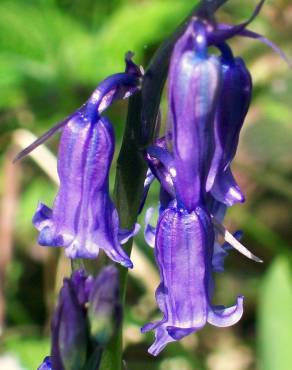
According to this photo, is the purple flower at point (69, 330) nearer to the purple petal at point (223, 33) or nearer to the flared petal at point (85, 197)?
the flared petal at point (85, 197)

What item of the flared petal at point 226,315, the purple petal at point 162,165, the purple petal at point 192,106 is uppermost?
the purple petal at point 192,106

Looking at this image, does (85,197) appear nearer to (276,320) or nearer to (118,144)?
(276,320)

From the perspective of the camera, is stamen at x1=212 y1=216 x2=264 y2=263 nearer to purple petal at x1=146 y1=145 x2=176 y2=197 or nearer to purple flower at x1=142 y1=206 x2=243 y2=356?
purple flower at x1=142 y1=206 x2=243 y2=356

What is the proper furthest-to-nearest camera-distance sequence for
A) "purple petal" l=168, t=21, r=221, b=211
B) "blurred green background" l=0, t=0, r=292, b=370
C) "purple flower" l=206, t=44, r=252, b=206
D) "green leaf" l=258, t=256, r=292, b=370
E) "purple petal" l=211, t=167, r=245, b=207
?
"blurred green background" l=0, t=0, r=292, b=370, "green leaf" l=258, t=256, r=292, b=370, "purple petal" l=211, t=167, r=245, b=207, "purple flower" l=206, t=44, r=252, b=206, "purple petal" l=168, t=21, r=221, b=211

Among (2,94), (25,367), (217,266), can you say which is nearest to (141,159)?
(217,266)

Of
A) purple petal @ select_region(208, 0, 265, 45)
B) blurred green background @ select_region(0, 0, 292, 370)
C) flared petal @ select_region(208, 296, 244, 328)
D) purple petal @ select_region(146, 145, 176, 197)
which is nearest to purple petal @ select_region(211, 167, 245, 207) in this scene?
purple petal @ select_region(146, 145, 176, 197)

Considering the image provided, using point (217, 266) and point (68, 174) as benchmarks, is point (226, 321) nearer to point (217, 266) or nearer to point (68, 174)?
point (217, 266)

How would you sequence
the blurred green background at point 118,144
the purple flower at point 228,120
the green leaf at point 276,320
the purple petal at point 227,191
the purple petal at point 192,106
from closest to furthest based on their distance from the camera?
the purple petal at point 192,106, the purple flower at point 228,120, the purple petal at point 227,191, the green leaf at point 276,320, the blurred green background at point 118,144

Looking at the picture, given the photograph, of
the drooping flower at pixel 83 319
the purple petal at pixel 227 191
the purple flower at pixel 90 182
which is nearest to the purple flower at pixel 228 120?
the purple petal at pixel 227 191
